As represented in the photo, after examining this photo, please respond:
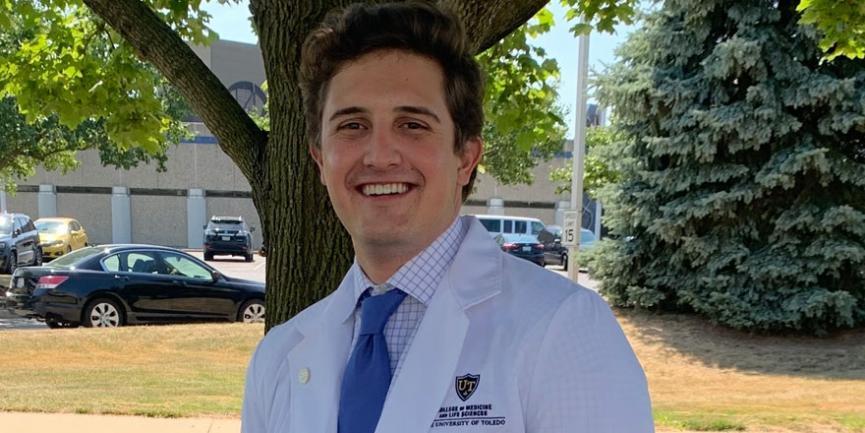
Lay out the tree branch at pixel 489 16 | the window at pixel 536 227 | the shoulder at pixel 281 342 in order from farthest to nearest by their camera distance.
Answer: the window at pixel 536 227 < the tree branch at pixel 489 16 < the shoulder at pixel 281 342

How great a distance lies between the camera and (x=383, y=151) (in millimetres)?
1515

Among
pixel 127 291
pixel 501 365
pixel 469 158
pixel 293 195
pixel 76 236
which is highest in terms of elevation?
pixel 469 158

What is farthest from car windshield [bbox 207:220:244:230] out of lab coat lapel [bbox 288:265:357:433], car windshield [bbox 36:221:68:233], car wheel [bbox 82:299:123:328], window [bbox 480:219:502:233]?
lab coat lapel [bbox 288:265:357:433]

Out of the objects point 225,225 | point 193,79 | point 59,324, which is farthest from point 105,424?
point 225,225

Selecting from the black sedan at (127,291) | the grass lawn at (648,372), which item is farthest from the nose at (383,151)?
the black sedan at (127,291)

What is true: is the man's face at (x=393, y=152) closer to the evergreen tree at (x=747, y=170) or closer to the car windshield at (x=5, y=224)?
the evergreen tree at (x=747, y=170)

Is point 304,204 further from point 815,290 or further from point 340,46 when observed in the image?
point 815,290

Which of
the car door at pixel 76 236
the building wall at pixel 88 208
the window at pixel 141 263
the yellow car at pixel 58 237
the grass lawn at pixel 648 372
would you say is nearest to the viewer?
the grass lawn at pixel 648 372

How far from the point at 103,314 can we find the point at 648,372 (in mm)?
8102

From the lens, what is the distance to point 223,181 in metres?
36.4

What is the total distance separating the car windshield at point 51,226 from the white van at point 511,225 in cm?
1474

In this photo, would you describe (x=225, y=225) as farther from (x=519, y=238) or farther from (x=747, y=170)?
(x=747, y=170)

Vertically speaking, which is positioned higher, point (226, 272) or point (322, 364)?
point (322, 364)

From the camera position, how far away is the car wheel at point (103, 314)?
1034 cm
